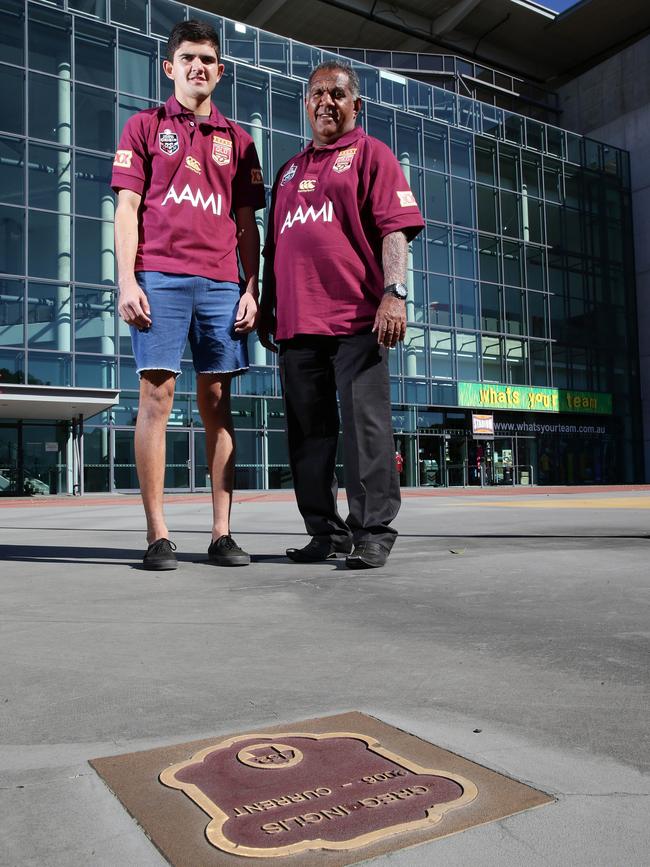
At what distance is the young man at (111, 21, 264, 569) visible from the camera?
3.52m

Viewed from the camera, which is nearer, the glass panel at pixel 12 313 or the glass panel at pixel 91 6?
the glass panel at pixel 12 313

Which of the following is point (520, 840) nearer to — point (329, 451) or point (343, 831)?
point (343, 831)

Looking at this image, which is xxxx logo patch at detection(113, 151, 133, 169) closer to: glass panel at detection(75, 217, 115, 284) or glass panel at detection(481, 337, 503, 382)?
glass panel at detection(75, 217, 115, 284)

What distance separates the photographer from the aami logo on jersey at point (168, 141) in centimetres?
366

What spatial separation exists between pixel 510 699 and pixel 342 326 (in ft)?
7.73

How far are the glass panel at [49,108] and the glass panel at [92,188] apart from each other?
839 mm

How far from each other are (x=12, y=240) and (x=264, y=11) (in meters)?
20.0

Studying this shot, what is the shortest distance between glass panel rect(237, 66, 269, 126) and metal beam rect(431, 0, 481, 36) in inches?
542

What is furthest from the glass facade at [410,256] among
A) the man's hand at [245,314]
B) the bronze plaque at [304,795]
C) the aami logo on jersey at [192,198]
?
the bronze plaque at [304,795]

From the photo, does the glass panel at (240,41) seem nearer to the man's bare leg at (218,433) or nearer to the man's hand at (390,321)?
the man's bare leg at (218,433)

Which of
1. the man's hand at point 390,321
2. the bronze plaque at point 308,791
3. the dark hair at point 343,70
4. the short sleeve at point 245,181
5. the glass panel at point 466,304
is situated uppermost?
the glass panel at point 466,304

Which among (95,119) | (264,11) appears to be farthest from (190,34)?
(264,11)

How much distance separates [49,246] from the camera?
2316 centimetres

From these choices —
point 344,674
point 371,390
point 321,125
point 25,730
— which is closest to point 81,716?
point 25,730
